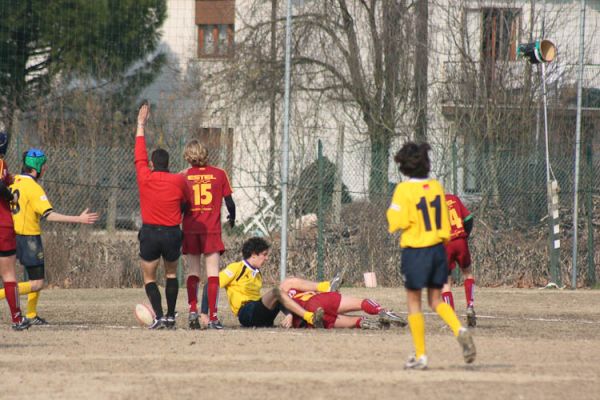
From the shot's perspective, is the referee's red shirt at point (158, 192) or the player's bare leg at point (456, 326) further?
the referee's red shirt at point (158, 192)

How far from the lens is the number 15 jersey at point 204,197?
11758mm

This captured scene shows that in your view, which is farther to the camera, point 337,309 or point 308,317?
point 337,309

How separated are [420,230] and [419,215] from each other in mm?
110

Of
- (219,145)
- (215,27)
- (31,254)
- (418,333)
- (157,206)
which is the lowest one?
(418,333)

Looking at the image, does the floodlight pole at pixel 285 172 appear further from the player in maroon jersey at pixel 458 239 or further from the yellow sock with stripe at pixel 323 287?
the yellow sock with stripe at pixel 323 287

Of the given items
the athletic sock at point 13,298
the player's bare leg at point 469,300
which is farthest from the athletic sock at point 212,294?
the player's bare leg at point 469,300

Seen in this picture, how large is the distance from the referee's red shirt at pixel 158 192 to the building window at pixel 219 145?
7897 millimetres

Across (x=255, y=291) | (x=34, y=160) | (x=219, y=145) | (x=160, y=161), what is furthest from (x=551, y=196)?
(x=34, y=160)

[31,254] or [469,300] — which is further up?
[31,254]

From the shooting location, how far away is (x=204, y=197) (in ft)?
38.6

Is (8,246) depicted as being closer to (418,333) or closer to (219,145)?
(418,333)

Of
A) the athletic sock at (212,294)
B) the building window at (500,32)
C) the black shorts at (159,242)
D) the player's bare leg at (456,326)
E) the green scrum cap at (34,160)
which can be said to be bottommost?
the athletic sock at (212,294)

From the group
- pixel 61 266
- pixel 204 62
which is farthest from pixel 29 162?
pixel 204 62

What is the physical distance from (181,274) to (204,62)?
27.6 feet
